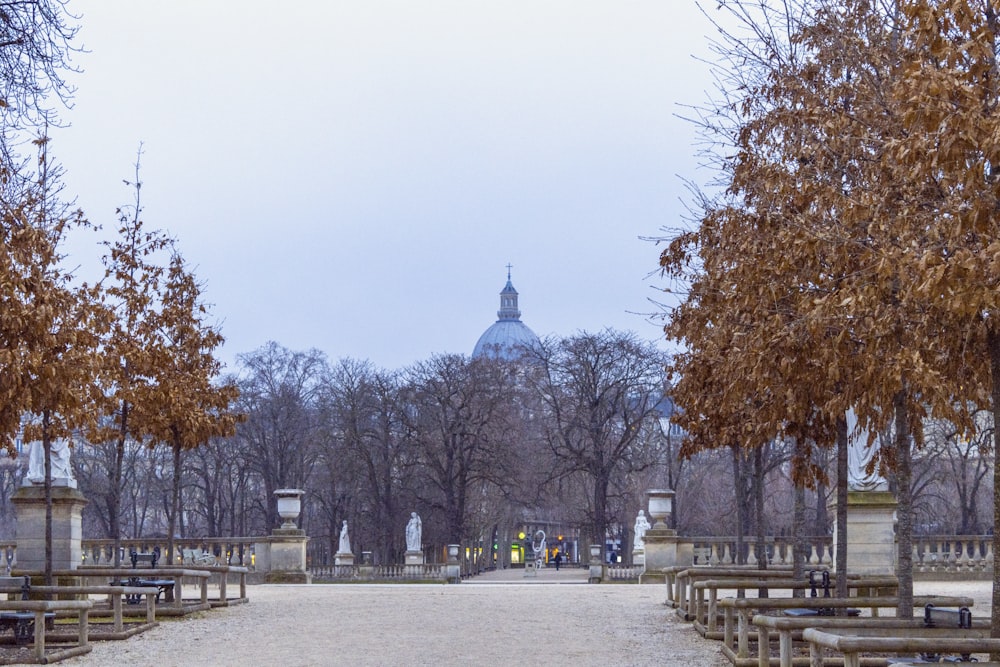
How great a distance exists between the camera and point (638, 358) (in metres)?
52.4

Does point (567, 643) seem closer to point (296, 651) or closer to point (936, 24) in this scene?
point (296, 651)

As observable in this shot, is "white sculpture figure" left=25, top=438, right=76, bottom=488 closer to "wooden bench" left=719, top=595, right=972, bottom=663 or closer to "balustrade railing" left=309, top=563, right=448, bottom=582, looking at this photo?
"wooden bench" left=719, top=595, right=972, bottom=663

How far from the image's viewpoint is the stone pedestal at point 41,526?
20656 millimetres

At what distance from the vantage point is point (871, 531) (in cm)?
2102

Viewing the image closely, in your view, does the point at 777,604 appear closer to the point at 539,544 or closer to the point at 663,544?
the point at 663,544

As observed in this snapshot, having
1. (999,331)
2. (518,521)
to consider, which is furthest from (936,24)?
(518,521)

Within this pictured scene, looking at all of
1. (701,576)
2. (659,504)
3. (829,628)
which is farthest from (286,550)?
(829,628)

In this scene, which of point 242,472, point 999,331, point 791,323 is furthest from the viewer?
point 242,472

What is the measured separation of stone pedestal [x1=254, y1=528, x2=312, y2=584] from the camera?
30.5m

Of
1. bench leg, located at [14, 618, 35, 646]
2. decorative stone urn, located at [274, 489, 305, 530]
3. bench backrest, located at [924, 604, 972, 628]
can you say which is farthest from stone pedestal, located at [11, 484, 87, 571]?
bench backrest, located at [924, 604, 972, 628]

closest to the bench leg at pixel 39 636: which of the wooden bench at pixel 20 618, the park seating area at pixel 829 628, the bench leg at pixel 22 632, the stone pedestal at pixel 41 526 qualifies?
the wooden bench at pixel 20 618

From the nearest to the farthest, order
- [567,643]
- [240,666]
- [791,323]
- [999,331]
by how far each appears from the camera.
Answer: [999,331] → [791,323] → [240,666] → [567,643]

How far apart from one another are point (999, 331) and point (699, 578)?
8885 mm

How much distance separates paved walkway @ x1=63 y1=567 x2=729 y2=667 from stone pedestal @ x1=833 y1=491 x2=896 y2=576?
3041 millimetres
